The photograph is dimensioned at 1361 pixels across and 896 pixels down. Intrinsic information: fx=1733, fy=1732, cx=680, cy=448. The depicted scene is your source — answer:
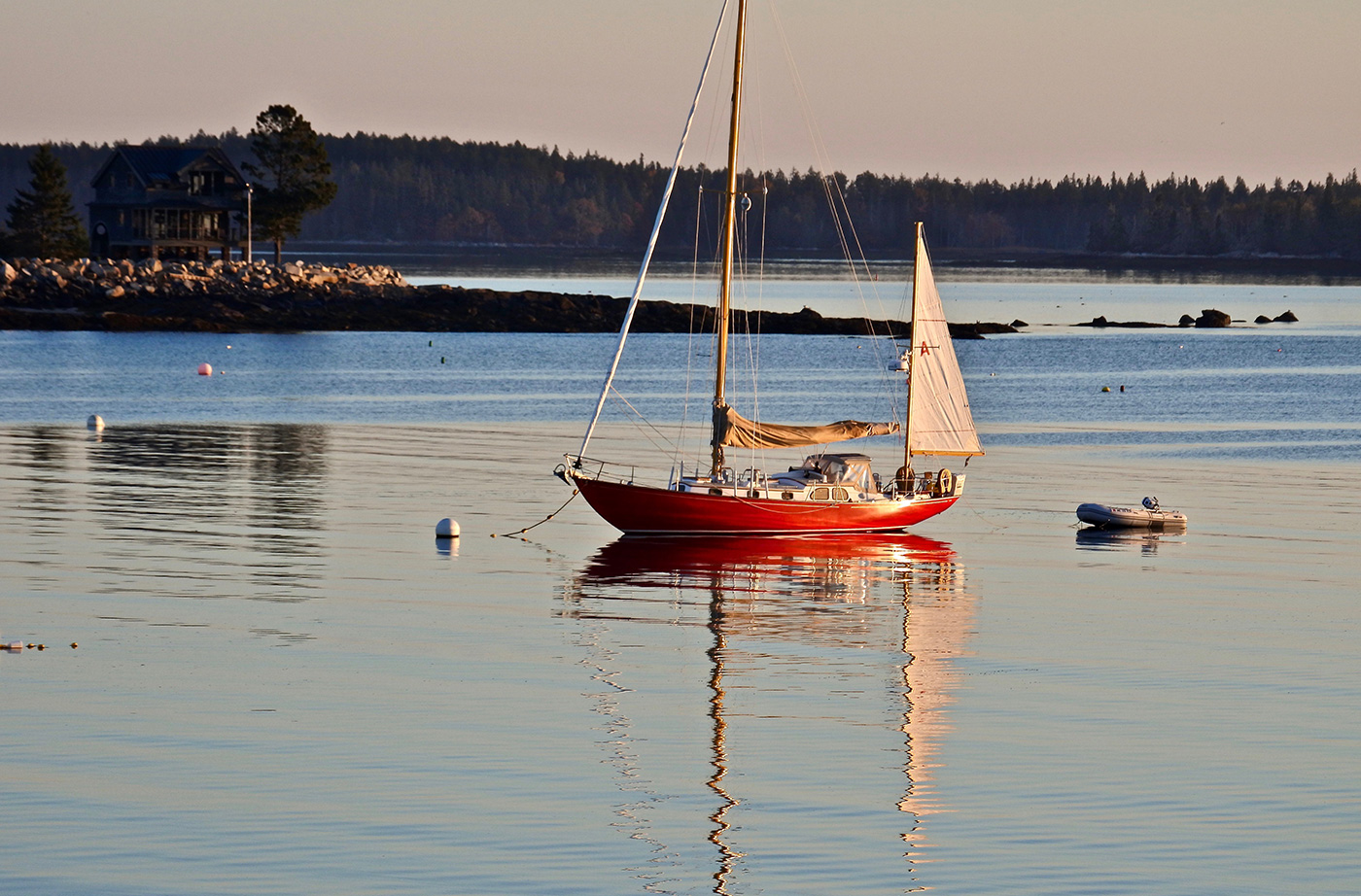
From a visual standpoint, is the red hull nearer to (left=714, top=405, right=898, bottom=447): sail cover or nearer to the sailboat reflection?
the sailboat reflection

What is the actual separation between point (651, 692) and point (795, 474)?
15306mm

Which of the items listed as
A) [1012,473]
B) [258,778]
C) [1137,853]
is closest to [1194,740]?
[1137,853]

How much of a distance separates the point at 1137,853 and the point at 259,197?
12625 cm

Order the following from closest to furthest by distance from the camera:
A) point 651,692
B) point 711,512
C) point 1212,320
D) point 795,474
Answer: point 651,692 < point 711,512 < point 795,474 < point 1212,320

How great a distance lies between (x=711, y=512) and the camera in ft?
114

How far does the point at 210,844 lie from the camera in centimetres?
1537

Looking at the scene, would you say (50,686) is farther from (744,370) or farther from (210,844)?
(744,370)

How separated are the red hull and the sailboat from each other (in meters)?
0.02

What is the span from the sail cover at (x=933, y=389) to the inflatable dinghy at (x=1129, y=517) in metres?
2.79

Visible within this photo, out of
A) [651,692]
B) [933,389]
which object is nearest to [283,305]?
[933,389]

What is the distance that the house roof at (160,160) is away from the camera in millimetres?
130875

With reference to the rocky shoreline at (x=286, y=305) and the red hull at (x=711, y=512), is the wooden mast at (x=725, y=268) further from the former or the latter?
the rocky shoreline at (x=286, y=305)

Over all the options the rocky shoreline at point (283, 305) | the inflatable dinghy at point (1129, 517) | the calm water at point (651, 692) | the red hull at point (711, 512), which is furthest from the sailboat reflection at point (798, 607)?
the rocky shoreline at point (283, 305)

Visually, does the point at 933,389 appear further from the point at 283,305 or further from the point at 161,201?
the point at 161,201
